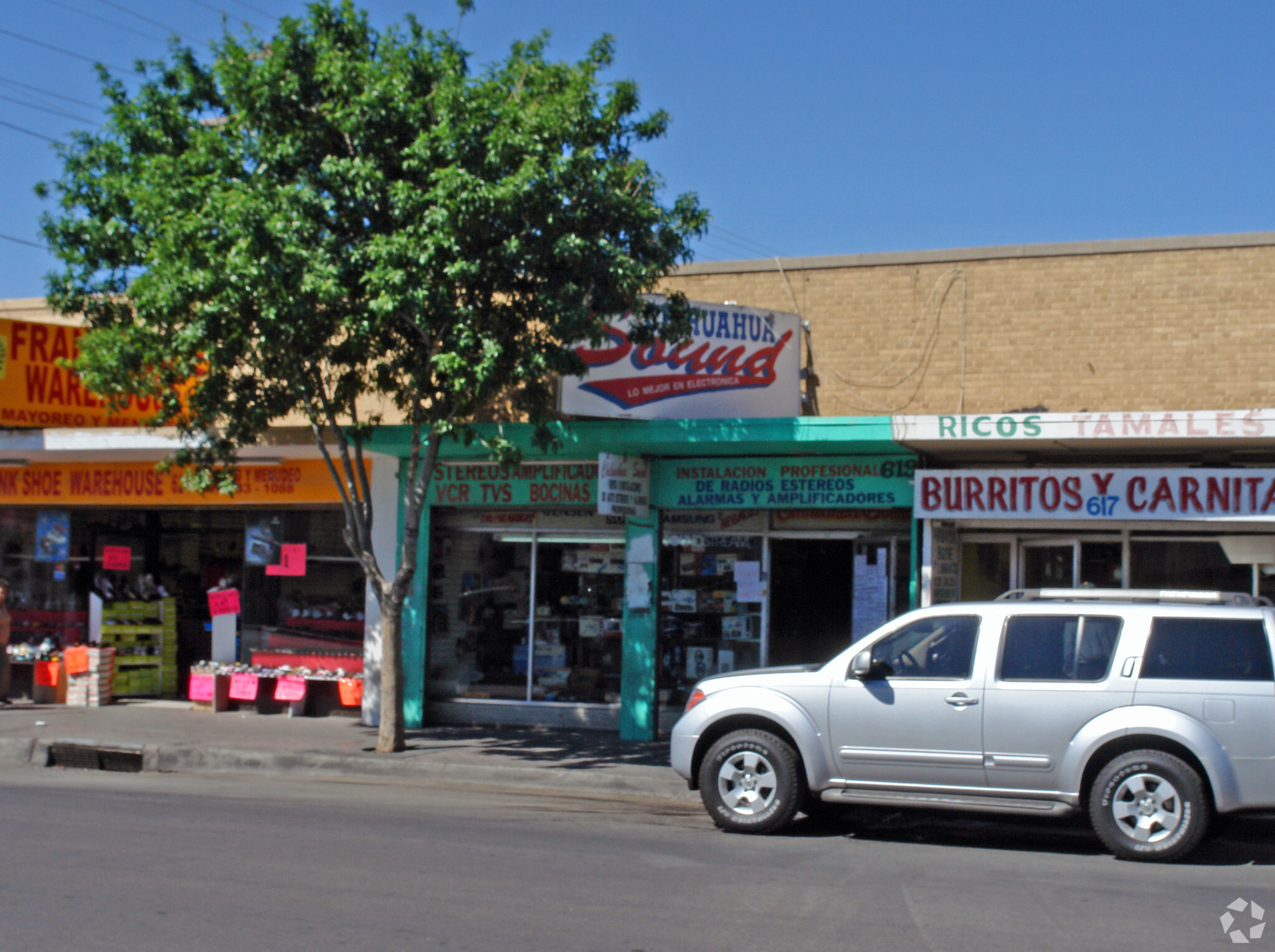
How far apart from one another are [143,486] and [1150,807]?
13532mm

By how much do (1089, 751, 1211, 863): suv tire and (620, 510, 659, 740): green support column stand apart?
6.56 m

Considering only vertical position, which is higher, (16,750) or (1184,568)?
(1184,568)

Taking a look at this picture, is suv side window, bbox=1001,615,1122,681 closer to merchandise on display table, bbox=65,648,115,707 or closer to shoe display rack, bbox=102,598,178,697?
merchandise on display table, bbox=65,648,115,707

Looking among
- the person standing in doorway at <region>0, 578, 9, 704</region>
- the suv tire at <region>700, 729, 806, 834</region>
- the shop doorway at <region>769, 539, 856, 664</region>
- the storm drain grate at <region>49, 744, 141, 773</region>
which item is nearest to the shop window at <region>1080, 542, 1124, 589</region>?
the shop doorway at <region>769, 539, 856, 664</region>

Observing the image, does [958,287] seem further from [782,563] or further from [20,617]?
[20,617]

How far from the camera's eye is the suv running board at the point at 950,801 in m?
8.20

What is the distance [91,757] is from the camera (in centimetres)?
1323

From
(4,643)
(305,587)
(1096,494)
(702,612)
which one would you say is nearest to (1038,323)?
(1096,494)

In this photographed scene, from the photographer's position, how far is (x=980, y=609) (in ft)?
28.7

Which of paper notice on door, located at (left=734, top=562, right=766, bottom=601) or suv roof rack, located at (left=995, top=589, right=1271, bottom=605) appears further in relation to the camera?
paper notice on door, located at (left=734, top=562, right=766, bottom=601)

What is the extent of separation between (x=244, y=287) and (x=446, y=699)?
6.15 metres

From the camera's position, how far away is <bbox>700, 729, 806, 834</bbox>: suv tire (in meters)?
8.82

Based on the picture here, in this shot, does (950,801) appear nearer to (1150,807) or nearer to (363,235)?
(1150,807)

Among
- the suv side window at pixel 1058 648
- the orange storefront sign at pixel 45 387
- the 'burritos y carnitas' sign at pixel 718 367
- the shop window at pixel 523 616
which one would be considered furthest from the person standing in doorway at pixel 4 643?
the suv side window at pixel 1058 648
